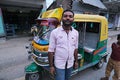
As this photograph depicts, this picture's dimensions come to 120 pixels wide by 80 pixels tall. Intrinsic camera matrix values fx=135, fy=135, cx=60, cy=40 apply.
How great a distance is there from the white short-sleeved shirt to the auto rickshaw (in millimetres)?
806

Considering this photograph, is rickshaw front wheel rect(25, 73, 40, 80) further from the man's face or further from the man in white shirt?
the man's face

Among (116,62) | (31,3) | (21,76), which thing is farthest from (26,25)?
(116,62)

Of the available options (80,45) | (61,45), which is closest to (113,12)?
(80,45)

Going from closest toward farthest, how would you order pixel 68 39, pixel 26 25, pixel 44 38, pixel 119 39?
pixel 68 39 → pixel 119 39 → pixel 44 38 → pixel 26 25

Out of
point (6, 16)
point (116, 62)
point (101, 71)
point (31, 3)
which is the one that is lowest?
point (101, 71)

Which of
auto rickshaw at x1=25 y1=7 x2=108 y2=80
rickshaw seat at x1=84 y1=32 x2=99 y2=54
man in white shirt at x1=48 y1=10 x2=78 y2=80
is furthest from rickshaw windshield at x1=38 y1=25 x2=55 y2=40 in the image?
rickshaw seat at x1=84 y1=32 x2=99 y2=54

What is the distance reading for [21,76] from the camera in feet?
14.7

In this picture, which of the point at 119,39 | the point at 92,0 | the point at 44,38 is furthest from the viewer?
the point at 92,0

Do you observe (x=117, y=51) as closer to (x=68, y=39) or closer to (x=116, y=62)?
(x=116, y=62)

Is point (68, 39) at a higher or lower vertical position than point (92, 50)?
higher

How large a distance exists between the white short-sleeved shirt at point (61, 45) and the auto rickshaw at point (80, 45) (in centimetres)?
81

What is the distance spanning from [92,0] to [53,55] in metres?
12.4

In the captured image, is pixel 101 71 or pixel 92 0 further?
pixel 92 0

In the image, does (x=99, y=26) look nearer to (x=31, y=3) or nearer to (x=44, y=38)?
(x=44, y=38)
